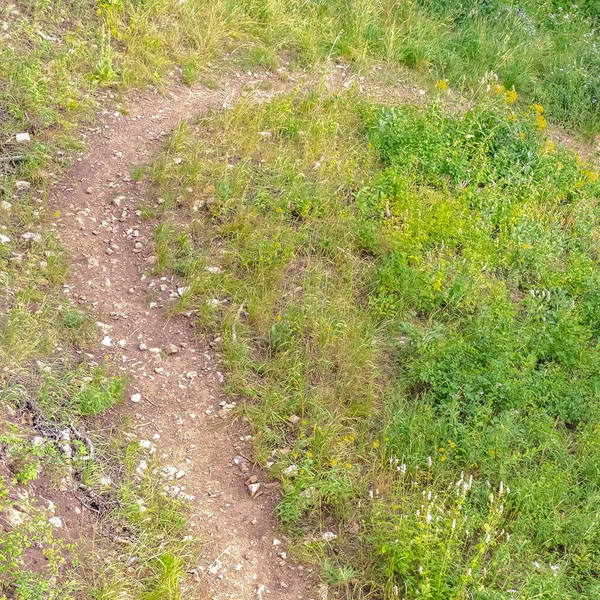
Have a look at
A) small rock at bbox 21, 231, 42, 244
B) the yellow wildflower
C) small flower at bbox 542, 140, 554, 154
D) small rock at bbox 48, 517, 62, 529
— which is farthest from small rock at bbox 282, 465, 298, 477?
the yellow wildflower

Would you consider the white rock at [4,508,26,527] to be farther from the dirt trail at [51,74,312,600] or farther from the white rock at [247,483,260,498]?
the white rock at [247,483,260,498]

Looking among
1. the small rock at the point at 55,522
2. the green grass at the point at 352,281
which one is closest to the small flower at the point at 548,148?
the green grass at the point at 352,281

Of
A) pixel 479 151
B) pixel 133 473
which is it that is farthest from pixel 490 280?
pixel 133 473

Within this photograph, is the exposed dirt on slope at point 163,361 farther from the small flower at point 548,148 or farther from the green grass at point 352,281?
the small flower at point 548,148

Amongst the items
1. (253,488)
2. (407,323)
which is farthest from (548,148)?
(253,488)

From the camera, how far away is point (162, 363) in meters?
5.61

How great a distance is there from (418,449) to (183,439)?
1699 mm

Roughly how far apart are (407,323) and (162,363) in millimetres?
2034

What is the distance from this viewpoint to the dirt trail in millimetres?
4578

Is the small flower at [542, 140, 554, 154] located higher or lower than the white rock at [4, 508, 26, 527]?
higher

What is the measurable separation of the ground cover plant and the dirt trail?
21 cm

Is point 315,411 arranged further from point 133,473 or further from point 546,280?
point 546,280

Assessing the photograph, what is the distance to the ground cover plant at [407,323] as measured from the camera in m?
4.70

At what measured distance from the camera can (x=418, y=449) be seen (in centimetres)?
512
